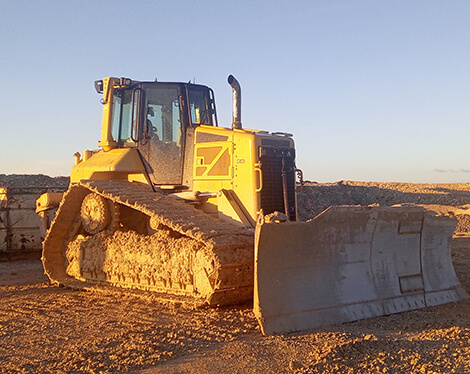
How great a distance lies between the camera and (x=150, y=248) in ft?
24.8

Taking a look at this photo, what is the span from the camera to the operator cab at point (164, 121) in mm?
8539

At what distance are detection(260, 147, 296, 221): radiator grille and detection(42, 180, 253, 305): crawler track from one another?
79 centimetres

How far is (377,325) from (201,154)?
3.55m

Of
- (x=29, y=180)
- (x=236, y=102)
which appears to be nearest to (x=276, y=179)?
(x=236, y=102)

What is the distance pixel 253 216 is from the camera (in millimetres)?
7629

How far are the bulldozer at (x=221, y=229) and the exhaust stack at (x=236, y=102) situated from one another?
0.02 meters

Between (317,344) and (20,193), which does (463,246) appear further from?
(20,193)

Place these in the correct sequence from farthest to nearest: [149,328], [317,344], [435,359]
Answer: [149,328] < [317,344] < [435,359]

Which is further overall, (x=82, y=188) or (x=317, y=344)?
(x=82, y=188)

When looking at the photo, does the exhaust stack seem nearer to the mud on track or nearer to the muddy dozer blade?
the muddy dozer blade

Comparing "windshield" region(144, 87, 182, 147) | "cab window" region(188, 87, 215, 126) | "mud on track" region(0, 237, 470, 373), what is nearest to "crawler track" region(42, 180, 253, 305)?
"mud on track" region(0, 237, 470, 373)

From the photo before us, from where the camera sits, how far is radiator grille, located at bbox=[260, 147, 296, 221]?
7.72 meters

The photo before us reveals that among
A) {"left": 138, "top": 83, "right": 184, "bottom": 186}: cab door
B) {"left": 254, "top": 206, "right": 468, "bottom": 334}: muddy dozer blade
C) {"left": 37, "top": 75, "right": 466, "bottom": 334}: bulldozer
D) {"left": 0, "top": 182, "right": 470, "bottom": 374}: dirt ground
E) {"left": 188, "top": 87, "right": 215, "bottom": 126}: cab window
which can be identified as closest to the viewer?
{"left": 0, "top": 182, "right": 470, "bottom": 374}: dirt ground

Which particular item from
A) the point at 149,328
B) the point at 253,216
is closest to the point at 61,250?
the point at 253,216
